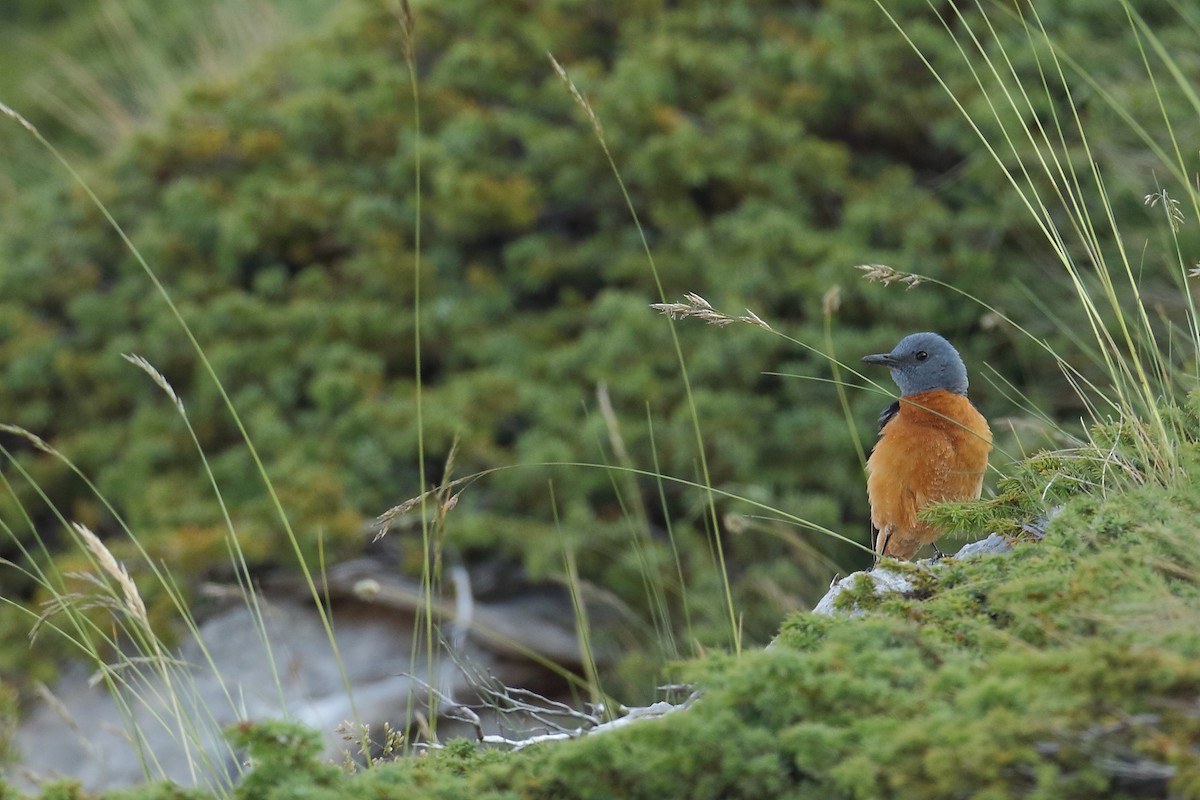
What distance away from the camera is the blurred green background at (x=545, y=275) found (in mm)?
6113

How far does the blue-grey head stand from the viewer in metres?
4.05

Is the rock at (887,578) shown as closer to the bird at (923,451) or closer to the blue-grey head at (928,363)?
the bird at (923,451)

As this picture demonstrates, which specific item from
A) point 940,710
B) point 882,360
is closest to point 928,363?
point 882,360

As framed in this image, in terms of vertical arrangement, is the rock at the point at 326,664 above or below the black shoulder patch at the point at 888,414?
below

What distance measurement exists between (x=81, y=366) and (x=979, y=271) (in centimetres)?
505

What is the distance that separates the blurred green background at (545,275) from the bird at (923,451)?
5.09 feet

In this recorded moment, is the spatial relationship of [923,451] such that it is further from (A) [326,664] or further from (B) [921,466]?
(A) [326,664]

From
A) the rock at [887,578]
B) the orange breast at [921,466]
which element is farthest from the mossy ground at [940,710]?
the orange breast at [921,466]

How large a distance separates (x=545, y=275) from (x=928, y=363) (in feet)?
10.9

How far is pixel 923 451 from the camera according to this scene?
3.78 m

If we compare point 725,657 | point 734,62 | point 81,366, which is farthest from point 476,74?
point 725,657

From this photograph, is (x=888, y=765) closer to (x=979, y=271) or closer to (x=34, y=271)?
(x=979, y=271)

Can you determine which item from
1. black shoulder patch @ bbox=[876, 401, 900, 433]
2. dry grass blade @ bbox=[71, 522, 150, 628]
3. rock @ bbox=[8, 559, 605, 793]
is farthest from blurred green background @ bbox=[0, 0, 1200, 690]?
dry grass blade @ bbox=[71, 522, 150, 628]

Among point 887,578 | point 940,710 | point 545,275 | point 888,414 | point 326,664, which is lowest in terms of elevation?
point 326,664
